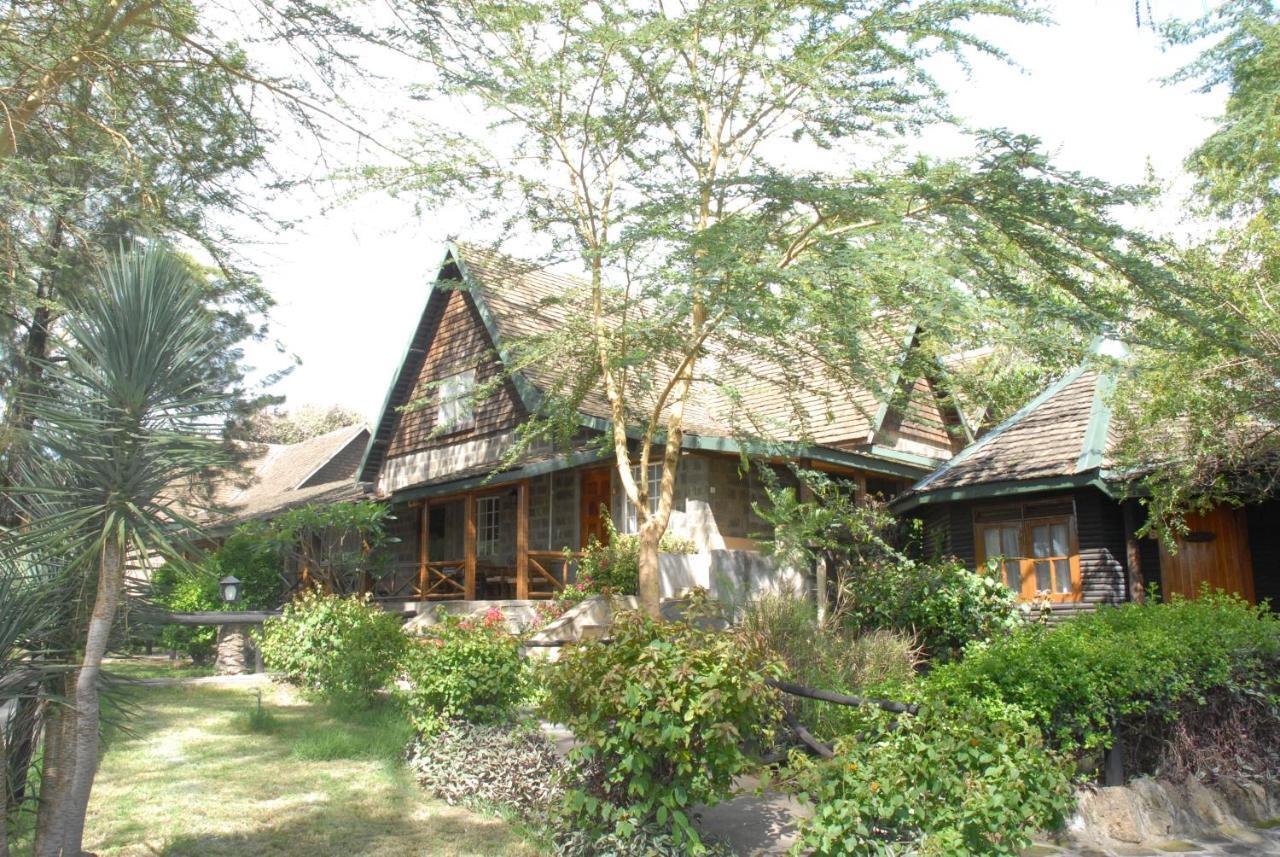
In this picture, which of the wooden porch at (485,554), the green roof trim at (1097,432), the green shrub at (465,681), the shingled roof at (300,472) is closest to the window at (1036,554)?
the green roof trim at (1097,432)

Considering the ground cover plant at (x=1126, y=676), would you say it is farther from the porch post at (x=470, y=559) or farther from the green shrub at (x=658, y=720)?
the porch post at (x=470, y=559)

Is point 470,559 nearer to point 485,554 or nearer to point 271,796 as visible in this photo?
point 485,554

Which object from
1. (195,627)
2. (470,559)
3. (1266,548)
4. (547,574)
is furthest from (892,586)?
(195,627)

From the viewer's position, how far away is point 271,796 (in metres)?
7.42

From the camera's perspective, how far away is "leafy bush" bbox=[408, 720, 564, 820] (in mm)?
7102

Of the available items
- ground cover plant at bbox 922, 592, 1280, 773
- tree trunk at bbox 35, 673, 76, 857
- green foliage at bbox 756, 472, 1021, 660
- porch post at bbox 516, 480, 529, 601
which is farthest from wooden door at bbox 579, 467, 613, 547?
tree trunk at bbox 35, 673, 76, 857

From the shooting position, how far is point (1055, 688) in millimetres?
7039

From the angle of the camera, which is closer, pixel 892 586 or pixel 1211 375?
pixel 1211 375

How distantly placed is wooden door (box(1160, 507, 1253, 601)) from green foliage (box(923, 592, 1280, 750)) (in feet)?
16.8

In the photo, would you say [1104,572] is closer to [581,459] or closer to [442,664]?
[581,459]

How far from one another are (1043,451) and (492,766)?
391 inches

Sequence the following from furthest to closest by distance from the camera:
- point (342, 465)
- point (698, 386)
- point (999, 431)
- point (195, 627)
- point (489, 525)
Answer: point (342, 465)
point (489, 525)
point (698, 386)
point (195, 627)
point (999, 431)

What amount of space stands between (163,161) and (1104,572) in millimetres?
12315

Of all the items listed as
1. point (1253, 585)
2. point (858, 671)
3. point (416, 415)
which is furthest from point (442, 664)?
point (416, 415)
